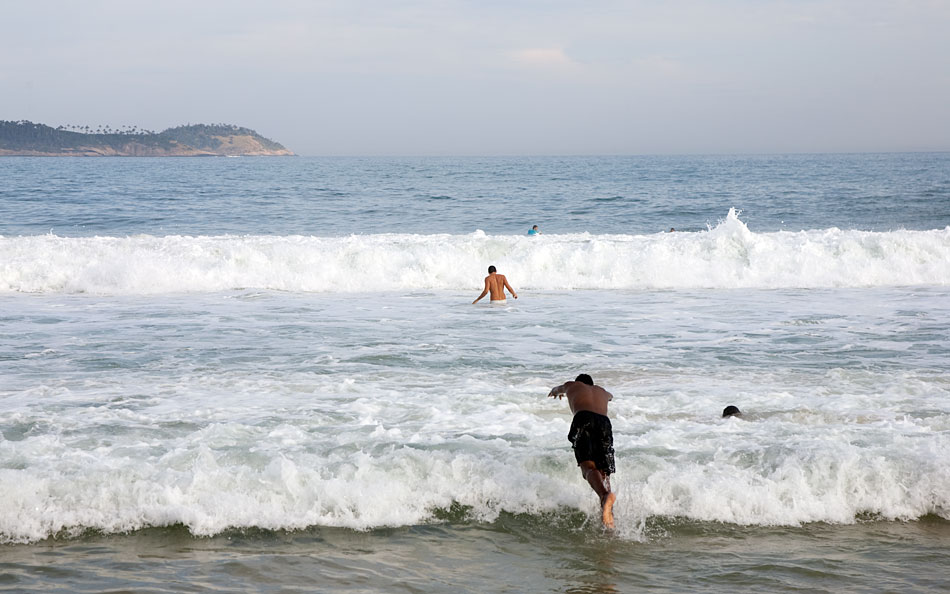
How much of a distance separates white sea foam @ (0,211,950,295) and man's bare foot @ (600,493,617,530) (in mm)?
12994

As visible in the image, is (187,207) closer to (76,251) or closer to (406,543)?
(76,251)

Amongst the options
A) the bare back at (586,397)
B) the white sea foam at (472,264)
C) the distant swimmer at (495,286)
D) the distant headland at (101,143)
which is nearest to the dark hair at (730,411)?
the bare back at (586,397)

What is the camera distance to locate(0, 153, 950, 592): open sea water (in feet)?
17.6

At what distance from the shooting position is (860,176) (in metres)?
63.9

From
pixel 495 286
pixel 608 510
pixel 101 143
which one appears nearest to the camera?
pixel 608 510

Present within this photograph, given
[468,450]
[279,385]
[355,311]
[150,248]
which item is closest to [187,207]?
[150,248]

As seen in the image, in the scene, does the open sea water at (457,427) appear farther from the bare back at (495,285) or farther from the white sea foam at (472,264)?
the bare back at (495,285)

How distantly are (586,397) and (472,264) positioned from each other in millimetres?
14605

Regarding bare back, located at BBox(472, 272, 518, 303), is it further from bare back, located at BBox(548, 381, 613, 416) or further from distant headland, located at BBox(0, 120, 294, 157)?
distant headland, located at BBox(0, 120, 294, 157)

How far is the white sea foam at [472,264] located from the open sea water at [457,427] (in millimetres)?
124

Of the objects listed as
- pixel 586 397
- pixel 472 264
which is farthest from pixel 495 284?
pixel 586 397

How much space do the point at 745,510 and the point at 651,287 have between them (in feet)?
42.5

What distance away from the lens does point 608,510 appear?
5832 mm

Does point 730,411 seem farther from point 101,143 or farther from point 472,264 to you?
point 101,143
